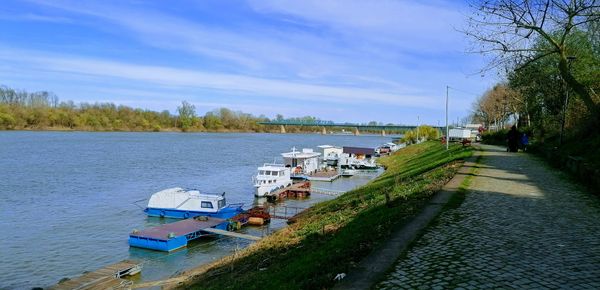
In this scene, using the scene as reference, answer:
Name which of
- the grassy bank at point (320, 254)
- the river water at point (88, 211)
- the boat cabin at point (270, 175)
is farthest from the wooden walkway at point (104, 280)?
the boat cabin at point (270, 175)

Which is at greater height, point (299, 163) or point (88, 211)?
point (299, 163)

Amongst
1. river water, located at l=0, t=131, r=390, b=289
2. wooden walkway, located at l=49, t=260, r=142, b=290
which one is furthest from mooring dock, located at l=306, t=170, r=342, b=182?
wooden walkway, located at l=49, t=260, r=142, b=290

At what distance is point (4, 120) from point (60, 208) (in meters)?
135

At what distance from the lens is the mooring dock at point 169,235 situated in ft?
88.3

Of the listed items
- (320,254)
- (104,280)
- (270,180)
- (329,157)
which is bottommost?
(104,280)

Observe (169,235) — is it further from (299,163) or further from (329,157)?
(329,157)

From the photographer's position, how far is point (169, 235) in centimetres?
2727

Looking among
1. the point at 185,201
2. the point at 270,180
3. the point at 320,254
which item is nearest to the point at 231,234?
the point at 185,201

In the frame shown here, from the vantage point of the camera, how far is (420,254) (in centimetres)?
930

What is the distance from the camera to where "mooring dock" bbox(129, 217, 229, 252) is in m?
26.9

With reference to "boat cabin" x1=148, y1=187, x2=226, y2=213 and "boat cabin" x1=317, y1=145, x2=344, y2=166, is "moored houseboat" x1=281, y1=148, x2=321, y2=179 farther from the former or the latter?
"boat cabin" x1=148, y1=187, x2=226, y2=213

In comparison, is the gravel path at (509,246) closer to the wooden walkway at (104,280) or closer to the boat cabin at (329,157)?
the wooden walkway at (104,280)

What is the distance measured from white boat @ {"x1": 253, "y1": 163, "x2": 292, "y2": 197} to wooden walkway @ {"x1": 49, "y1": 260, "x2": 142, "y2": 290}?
81.6 feet

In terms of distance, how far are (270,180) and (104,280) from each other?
30.6 meters
